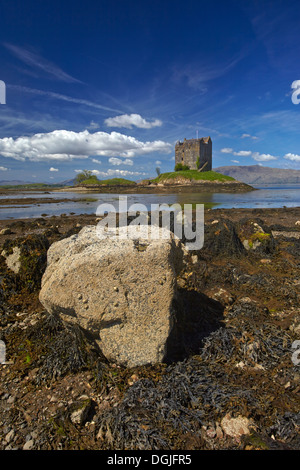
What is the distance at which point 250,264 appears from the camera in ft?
21.9

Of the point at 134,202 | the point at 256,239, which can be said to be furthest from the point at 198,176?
the point at 256,239

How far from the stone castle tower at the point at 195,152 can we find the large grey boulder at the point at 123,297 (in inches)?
2975

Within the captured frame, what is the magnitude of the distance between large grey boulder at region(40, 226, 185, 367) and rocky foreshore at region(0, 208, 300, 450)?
0.13 ft

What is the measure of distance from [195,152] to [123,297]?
78.1m

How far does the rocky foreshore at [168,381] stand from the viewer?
2301 millimetres

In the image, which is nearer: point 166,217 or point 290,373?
point 290,373

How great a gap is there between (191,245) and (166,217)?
3.81 meters

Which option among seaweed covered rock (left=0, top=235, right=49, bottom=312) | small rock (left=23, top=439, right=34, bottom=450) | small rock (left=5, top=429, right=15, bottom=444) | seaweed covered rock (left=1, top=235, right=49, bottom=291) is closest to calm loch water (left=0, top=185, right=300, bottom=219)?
seaweed covered rock (left=1, top=235, right=49, bottom=291)

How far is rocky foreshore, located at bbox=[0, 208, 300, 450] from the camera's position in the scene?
230cm

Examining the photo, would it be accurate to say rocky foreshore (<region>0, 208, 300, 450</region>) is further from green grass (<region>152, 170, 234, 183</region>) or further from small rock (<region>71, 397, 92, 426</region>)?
green grass (<region>152, 170, 234, 183</region>)

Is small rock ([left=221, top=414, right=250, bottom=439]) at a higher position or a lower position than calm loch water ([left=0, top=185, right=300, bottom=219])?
lower

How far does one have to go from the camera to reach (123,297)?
9.59ft
